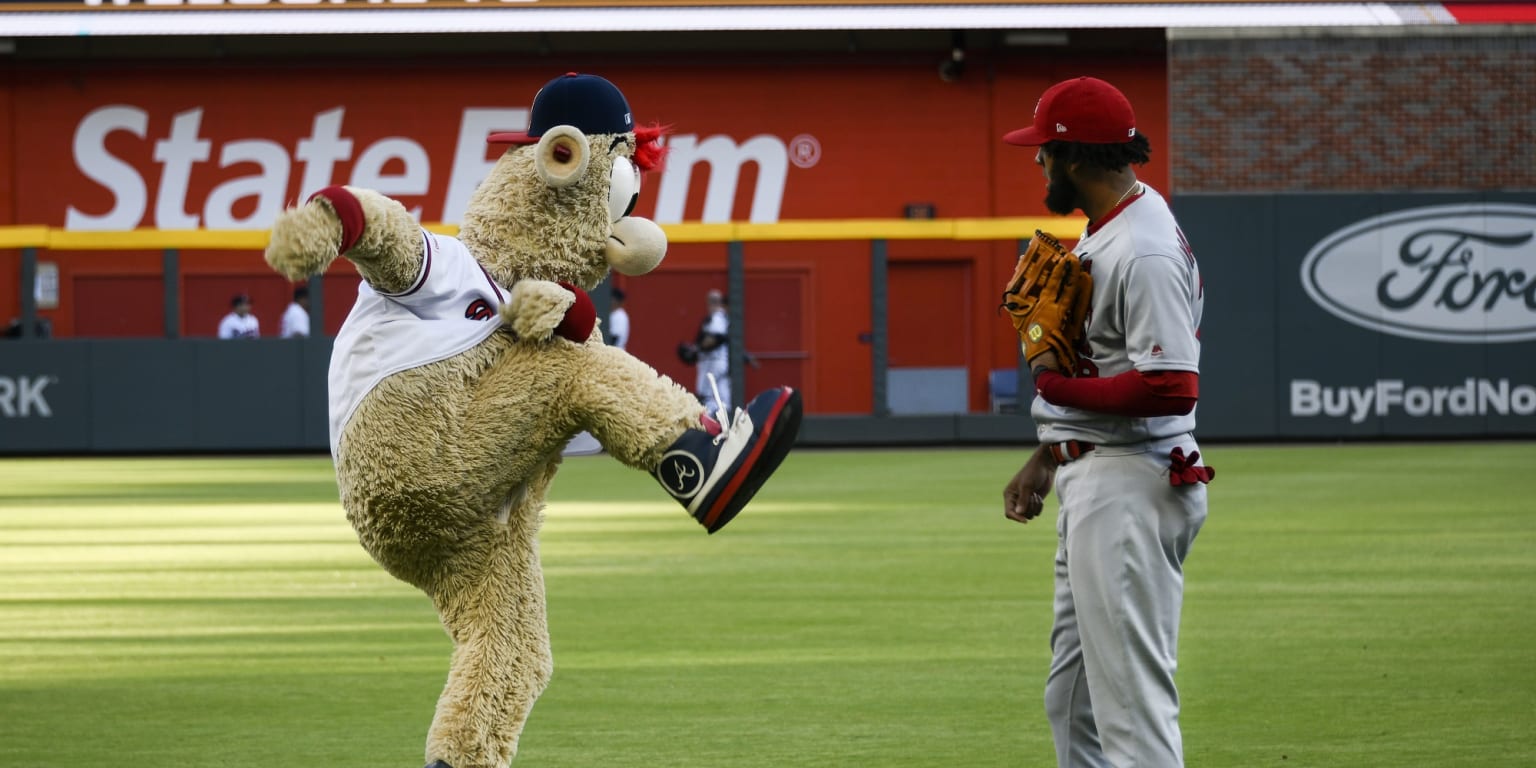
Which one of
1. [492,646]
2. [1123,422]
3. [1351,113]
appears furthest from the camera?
[1351,113]

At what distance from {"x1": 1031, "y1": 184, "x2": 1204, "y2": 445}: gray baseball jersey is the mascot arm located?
1588 mm

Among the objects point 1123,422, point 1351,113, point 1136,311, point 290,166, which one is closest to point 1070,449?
point 1123,422

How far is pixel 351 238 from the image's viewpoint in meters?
4.11

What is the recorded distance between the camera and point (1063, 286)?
432 centimetres

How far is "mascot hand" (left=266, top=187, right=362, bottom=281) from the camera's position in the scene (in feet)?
12.8

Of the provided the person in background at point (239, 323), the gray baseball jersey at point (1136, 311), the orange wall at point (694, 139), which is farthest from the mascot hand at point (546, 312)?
the orange wall at point (694, 139)

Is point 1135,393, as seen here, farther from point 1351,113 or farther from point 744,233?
point 1351,113

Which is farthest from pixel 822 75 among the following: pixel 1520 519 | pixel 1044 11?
pixel 1520 519

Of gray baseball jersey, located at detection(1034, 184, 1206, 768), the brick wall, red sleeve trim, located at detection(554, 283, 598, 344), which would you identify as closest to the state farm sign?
the brick wall

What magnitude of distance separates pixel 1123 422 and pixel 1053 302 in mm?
329

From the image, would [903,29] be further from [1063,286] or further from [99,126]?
[1063,286]

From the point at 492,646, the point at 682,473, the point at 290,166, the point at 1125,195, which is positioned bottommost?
the point at 492,646

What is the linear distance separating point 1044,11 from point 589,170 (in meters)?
22.5

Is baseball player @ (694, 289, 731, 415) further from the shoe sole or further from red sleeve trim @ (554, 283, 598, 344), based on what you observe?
the shoe sole
